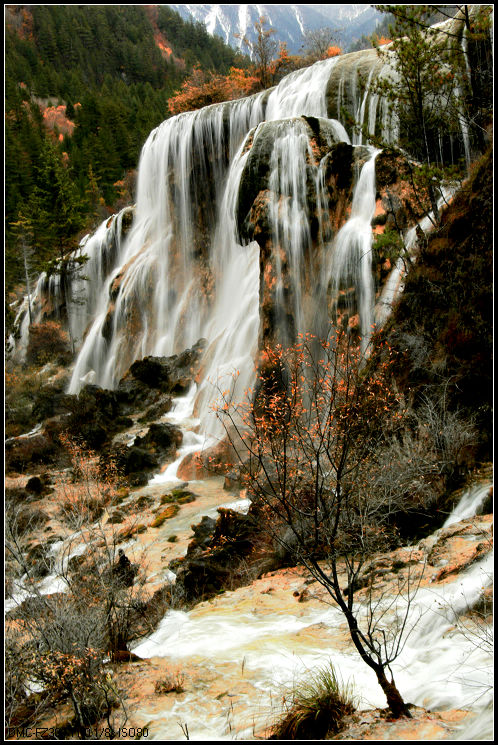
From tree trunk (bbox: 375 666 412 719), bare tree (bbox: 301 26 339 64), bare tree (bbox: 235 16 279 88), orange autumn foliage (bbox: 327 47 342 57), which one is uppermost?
bare tree (bbox: 301 26 339 64)

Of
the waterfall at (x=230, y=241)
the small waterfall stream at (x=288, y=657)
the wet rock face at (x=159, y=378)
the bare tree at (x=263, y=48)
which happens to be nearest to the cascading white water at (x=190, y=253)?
the waterfall at (x=230, y=241)

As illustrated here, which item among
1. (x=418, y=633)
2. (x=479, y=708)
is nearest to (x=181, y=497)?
(x=418, y=633)

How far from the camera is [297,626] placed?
6102 millimetres

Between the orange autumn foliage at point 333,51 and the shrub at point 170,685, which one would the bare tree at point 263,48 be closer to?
the orange autumn foliage at point 333,51

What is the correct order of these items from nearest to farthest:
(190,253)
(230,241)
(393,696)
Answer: (393,696), (230,241), (190,253)

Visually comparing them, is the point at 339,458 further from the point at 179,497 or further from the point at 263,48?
the point at 263,48

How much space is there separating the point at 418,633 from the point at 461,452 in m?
3.30

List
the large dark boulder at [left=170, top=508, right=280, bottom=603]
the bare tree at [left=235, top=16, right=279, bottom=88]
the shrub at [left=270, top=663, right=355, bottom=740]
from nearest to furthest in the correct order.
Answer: the shrub at [left=270, top=663, right=355, bottom=740]
the large dark boulder at [left=170, top=508, right=280, bottom=603]
the bare tree at [left=235, top=16, right=279, bottom=88]

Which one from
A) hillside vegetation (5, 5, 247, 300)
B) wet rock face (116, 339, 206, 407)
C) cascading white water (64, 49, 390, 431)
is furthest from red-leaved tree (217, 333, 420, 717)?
hillside vegetation (5, 5, 247, 300)

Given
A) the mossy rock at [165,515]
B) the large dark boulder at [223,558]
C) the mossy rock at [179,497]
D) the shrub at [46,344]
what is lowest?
the mossy rock at [165,515]

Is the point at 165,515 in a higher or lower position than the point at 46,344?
lower

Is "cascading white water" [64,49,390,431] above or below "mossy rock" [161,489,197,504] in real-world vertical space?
above

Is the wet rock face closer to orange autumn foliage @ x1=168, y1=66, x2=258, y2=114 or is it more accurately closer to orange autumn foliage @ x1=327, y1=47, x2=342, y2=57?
orange autumn foliage @ x1=168, y1=66, x2=258, y2=114

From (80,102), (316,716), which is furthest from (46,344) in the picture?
(80,102)
